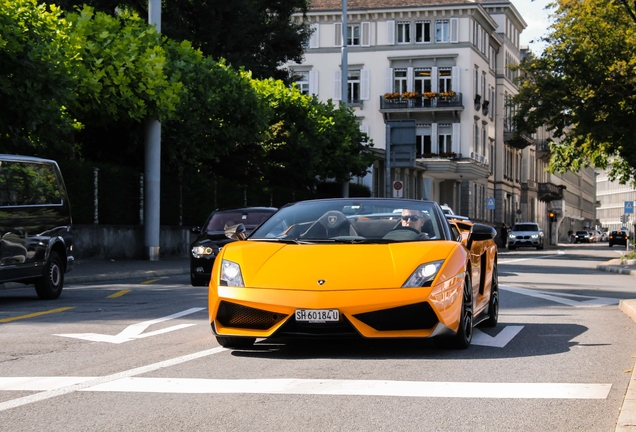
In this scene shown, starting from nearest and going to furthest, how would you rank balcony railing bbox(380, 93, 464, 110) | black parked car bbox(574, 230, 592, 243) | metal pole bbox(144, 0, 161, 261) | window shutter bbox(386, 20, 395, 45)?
metal pole bbox(144, 0, 161, 261) → balcony railing bbox(380, 93, 464, 110) → window shutter bbox(386, 20, 395, 45) → black parked car bbox(574, 230, 592, 243)

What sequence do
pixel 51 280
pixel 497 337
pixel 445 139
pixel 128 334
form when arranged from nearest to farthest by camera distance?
1. pixel 497 337
2. pixel 128 334
3. pixel 51 280
4. pixel 445 139

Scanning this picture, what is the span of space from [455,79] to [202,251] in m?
62.0

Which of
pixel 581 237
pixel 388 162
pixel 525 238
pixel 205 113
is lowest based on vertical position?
pixel 581 237

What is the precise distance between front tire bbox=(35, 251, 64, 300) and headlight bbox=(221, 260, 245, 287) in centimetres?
754

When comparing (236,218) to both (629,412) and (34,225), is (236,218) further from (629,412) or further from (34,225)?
(629,412)

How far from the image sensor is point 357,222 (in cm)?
1005

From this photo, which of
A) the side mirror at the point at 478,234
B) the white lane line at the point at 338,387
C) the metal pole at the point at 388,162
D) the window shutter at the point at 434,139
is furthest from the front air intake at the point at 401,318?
the window shutter at the point at 434,139

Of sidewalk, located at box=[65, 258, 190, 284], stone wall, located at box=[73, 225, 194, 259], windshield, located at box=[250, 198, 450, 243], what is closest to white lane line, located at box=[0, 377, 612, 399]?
windshield, located at box=[250, 198, 450, 243]

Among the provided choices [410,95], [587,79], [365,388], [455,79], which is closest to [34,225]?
[365,388]

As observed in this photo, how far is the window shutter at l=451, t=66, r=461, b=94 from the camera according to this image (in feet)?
261

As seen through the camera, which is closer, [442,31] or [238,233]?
[238,233]

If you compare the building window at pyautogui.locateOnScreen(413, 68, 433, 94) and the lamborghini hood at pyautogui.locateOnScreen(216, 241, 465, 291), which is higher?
the building window at pyautogui.locateOnScreen(413, 68, 433, 94)

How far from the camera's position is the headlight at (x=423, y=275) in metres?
8.78

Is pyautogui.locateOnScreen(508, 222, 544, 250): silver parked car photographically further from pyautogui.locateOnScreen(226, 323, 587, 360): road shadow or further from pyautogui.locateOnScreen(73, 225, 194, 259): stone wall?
pyautogui.locateOnScreen(226, 323, 587, 360): road shadow
